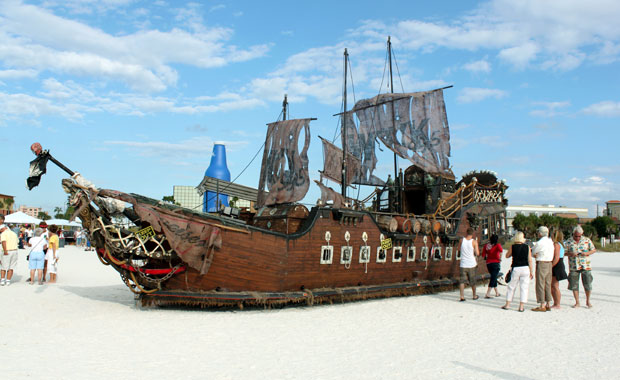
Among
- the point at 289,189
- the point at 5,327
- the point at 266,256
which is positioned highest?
the point at 289,189

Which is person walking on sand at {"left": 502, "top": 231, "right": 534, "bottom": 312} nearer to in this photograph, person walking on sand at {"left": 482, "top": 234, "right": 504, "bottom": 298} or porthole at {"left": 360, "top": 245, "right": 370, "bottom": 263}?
person walking on sand at {"left": 482, "top": 234, "right": 504, "bottom": 298}

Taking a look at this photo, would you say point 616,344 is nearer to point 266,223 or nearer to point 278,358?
point 278,358

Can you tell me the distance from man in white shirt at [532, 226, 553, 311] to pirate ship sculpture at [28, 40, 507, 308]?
10.8 feet

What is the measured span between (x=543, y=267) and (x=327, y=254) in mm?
4598

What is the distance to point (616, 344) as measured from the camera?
6969 mm

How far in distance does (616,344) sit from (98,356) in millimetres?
7337

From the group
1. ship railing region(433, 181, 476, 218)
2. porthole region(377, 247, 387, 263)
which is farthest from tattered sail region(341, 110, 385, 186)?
porthole region(377, 247, 387, 263)

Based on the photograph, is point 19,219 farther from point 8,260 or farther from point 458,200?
point 458,200

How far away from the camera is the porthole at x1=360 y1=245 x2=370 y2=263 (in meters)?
11.2

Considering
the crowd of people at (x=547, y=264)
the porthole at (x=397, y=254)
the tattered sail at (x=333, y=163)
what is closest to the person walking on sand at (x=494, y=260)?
the crowd of people at (x=547, y=264)

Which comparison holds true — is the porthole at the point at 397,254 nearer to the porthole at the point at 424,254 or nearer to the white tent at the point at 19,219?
the porthole at the point at 424,254

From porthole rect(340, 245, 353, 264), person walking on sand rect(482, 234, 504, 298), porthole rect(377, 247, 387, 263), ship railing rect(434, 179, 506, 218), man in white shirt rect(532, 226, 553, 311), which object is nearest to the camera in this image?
man in white shirt rect(532, 226, 553, 311)

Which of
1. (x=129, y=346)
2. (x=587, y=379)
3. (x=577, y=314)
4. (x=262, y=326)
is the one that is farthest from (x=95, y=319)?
(x=577, y=314)

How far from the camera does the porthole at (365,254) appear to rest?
36.6 feet
